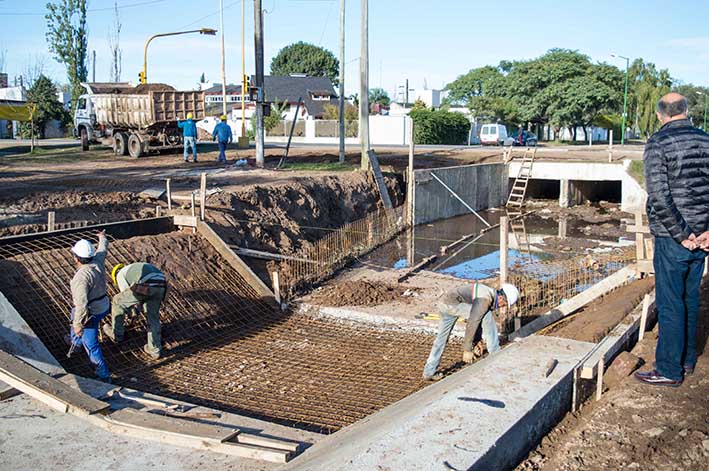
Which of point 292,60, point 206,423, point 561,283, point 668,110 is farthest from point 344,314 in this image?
point 292,60

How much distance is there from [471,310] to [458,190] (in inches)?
670

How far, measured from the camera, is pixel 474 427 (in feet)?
12.2

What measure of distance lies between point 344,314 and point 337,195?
816 cm

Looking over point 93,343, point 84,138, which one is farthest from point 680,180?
point 84,138


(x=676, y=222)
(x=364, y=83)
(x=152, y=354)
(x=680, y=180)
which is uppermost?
(x=364, y=83)

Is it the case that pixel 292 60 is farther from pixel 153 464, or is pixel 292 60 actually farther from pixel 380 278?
pixel 153 464

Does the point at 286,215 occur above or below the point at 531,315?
above

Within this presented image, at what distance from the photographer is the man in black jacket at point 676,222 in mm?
4383

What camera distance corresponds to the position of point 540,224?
77.2 ft

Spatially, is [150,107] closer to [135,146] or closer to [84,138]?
[135,146]

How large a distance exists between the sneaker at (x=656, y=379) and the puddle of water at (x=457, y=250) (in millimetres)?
9400

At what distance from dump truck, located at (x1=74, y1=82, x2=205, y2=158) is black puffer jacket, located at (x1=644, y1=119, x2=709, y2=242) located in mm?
19837

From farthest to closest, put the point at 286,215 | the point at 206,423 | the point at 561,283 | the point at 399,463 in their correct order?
the point at 286,215, the point at 561,283, the point at 206,423, the point at 399,463

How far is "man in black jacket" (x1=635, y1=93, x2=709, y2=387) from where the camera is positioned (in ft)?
14.4
